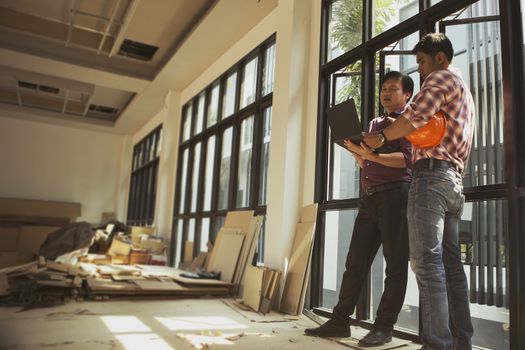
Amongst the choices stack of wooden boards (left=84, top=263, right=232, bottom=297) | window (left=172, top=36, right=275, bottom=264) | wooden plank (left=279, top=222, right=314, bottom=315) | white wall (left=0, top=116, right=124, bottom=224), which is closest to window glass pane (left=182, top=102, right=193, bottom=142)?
window (left=172, top=36, right=275, bottom=264)

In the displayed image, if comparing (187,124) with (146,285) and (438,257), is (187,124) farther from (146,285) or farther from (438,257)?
(438,257)

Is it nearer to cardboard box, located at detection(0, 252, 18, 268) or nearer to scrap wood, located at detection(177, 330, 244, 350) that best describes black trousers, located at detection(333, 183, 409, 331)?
scrap wood, located at detection(177, 330, 244, 350)

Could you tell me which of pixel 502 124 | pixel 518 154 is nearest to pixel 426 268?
pixel 518 154

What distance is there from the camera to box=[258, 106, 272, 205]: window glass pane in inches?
190

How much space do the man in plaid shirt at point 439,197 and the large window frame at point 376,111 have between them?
0.36m

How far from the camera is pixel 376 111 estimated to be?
3.36 meters

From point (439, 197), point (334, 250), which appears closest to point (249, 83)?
point (334, 250)

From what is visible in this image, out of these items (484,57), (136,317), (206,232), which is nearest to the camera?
(484,57)

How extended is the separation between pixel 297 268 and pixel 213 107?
369cm

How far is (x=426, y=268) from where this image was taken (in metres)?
1.89

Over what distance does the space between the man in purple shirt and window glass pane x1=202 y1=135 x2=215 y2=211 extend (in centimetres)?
404

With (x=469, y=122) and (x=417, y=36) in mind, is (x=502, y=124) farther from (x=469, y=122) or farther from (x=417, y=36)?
(x=417, y=36)

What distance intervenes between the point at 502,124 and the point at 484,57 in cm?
45

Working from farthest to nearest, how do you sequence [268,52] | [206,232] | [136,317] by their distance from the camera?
[206,232], [268,52], [136,317]
